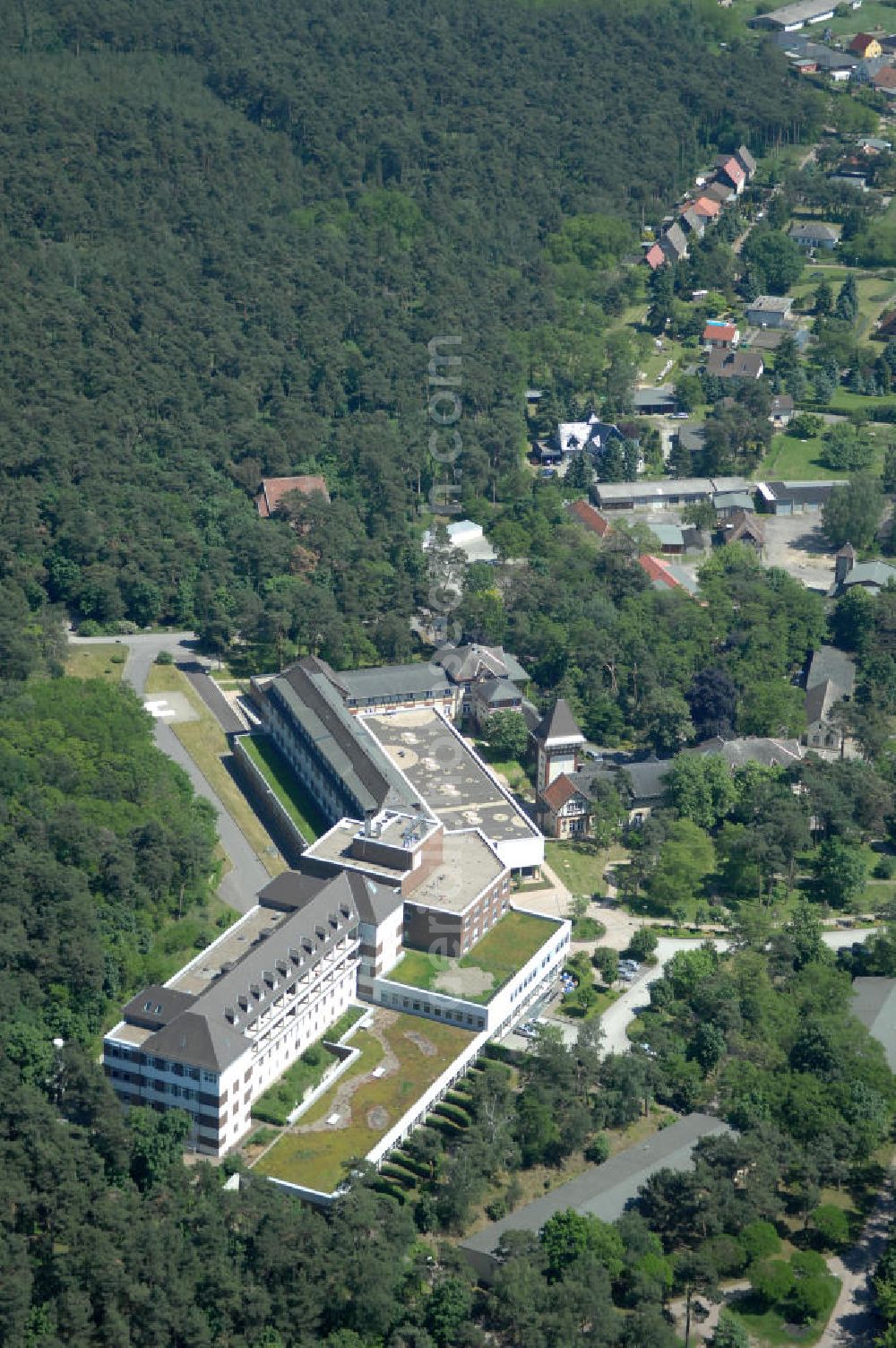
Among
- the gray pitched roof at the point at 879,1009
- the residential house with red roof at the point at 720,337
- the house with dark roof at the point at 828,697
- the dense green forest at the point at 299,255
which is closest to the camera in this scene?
the gray pitched roof at the point at 879,1009

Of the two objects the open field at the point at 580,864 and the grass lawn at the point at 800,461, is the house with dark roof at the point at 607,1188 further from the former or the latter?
the grass lawn at the point at 800,461

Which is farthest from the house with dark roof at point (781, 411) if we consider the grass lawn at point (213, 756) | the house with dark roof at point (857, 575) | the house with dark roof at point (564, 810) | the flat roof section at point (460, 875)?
the flat roof section at point (460, 875)

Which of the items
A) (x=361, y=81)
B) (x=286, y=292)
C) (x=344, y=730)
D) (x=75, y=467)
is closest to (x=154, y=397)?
(x=75, y=467)

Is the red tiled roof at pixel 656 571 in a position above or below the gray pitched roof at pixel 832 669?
below

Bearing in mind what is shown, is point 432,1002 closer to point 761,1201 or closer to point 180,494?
point 761,1201

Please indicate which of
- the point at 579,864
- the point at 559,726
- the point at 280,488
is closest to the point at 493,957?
the point at 579,864

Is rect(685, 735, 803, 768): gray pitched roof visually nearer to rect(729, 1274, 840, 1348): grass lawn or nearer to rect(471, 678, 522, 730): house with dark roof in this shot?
rect(471, 678, 522, 730): house with dark roof
